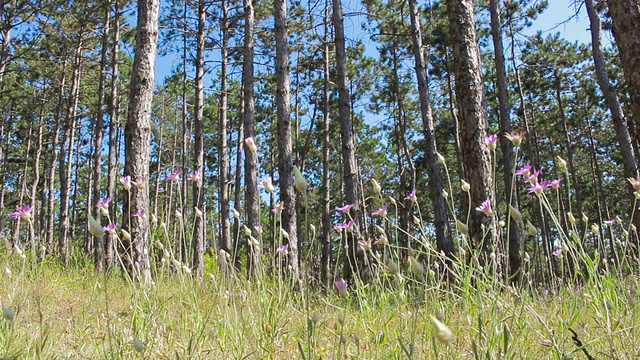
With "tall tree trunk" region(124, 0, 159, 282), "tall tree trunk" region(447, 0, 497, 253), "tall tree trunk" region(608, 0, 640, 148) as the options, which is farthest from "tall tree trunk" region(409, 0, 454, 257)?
"tall tree trunk" region(608, 0, 640, 148)

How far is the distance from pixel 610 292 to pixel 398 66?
49.5ft

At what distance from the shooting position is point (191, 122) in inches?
971

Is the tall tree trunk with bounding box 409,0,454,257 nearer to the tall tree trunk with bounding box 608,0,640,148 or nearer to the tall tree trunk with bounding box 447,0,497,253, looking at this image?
the tall tree trunk with bounding box 447,0,497,253

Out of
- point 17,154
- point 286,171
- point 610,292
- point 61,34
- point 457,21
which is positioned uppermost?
point 61,34

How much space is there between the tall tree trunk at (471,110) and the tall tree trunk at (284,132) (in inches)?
144

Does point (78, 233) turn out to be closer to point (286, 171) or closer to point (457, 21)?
point (286, 171)

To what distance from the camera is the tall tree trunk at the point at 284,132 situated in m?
7.60

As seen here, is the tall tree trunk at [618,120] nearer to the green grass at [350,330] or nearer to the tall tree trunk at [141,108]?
the green grass at [350,330]

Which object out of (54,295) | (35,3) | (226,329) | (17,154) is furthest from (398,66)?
(17,154)

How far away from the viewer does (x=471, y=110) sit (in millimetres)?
4363

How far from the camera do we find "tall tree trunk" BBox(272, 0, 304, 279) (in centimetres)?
760

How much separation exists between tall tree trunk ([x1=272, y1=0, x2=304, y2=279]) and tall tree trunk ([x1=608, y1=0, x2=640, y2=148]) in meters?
5.21

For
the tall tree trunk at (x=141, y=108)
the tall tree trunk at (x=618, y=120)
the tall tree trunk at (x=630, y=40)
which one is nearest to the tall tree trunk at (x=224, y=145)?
the tall tree trunk at (x=141, y=108)

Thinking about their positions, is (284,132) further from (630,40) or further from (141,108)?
(630,40)
